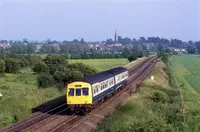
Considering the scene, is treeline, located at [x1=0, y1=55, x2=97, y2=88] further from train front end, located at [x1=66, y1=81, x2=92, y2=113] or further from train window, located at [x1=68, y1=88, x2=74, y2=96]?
train front end, located at [x1=66, y1=81, x2=92, y2=113]

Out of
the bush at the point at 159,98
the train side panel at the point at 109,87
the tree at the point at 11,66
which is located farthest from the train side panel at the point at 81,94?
the tree at the point at 11,66

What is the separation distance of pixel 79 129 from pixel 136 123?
486 centimetres

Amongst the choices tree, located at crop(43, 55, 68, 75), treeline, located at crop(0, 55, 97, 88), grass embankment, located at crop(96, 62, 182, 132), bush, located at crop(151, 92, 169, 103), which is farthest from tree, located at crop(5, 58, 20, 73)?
grass embankment, located at crop(96, 62, 182, 132)

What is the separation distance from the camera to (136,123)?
17.9 metres

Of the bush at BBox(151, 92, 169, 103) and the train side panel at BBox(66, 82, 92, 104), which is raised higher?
the train side panel at BBox(66, 82, 92, 104)

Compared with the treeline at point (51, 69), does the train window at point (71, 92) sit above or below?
above

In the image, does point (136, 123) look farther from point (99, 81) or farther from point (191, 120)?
point (99, 81)

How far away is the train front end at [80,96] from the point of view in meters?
26.1

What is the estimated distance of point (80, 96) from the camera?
26.1 metres

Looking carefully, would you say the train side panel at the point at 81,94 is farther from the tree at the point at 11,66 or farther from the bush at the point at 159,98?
the tree at the point at 11,66

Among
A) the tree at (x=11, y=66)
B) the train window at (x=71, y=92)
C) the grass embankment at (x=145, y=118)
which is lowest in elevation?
the tree at (x=11, y=66)

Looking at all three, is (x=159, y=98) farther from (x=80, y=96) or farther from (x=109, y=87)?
(x=80, y=96)

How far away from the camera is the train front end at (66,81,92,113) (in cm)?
2612

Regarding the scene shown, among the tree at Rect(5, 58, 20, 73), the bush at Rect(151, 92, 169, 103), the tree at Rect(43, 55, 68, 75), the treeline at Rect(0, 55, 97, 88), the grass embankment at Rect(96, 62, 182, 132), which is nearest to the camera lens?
the grass embankment at Rect(96, 62, 182, 132)
